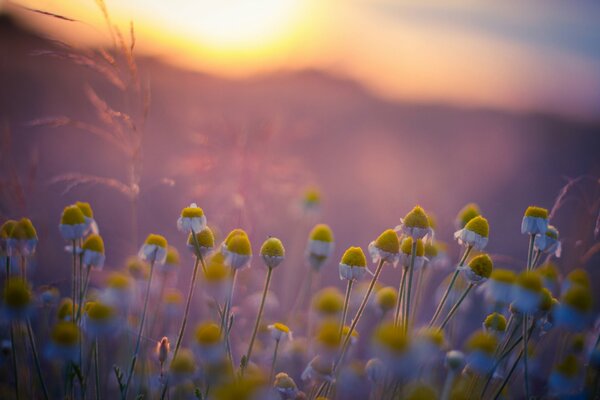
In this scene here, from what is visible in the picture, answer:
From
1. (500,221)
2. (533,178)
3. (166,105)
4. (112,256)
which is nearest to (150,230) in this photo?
(112,256)

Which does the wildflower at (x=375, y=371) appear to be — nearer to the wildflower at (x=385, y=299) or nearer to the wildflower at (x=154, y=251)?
the wildflower at (x=385, y=299)

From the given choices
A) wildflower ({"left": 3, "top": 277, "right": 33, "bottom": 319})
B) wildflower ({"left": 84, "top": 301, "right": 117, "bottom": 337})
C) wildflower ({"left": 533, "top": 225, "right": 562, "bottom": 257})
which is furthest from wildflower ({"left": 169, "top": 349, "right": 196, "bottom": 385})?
wildflower ({"left": 533, "top": 225, "right": 562, "bottom": 257})

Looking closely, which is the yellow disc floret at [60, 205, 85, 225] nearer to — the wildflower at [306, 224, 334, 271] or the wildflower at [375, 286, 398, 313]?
the wildflower at [306, 224, 334, 271]

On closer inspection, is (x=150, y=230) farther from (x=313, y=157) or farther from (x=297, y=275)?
(x=313, y=157)

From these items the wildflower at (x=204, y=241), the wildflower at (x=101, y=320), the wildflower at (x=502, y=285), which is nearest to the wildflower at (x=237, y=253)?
the wildflower at (x=204, y=241)

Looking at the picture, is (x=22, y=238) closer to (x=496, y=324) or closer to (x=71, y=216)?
(x=71, y=216)

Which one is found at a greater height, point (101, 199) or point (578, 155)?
point (578, 155)
